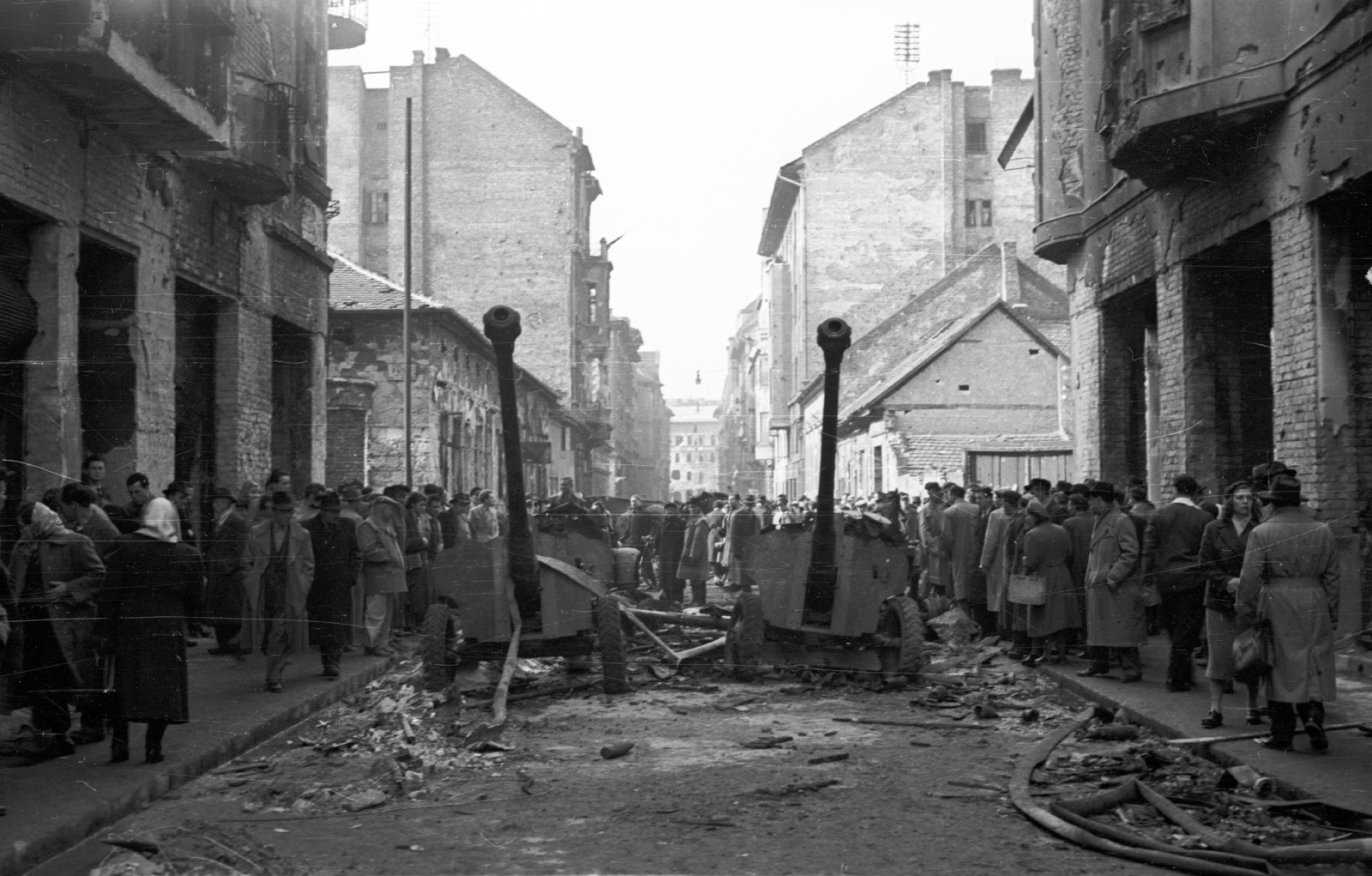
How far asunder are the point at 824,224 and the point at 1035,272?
10284mm

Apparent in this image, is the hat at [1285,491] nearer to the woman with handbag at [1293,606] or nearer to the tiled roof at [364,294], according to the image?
the woman with handbag at [1293,606]

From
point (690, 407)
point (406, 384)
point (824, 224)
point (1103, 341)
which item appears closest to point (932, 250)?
point (824, 224)

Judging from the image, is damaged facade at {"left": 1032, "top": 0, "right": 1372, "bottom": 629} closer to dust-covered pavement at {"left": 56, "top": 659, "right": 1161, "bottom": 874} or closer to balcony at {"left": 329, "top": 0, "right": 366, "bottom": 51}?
dust-covered pavement at {"left": 56, "top": 659, "right": 1161, "bottom": 874}

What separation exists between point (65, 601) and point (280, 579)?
326 cm

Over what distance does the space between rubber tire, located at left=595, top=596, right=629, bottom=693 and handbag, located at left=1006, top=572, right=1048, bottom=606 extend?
3983 mm

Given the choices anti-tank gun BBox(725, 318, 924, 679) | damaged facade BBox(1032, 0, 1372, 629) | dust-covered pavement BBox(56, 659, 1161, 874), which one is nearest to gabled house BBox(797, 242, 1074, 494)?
damaged facade BBox(1032, 0, 1372, 629)

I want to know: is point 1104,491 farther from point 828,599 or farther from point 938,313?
point 938,313

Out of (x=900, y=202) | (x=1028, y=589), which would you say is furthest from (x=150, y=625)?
(x=900, y=202)

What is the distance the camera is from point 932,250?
49531mm

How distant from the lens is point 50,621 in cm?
793

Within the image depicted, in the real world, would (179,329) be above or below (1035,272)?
below

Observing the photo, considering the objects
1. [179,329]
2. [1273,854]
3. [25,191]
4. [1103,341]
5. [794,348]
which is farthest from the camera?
[794,348]

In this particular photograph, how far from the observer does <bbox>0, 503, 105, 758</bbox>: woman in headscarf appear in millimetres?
7875

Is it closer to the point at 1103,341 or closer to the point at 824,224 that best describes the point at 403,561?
the point at 1103,341
